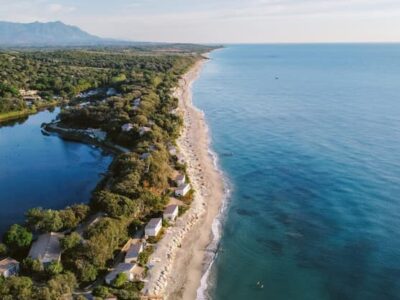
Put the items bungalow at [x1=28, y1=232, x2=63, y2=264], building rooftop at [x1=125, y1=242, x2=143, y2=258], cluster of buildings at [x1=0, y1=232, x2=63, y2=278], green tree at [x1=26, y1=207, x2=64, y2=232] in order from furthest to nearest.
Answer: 1. green tree at [x1=26, y1=207, x2=64, y2=232]
2. building rooftop at [x1=125, y1=242, x2=143, y2=258]
3. bungalow at [x1=28, y1=232, x2=63, y2=264]
4. cluster of buildings at [x1=0, y1=232, x2=63, y2=278]

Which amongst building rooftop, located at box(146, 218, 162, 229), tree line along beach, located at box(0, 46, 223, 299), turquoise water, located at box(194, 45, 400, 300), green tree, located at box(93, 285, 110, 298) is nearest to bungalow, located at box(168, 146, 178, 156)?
tree line along beach, located at box(0, 46, 223, 299)

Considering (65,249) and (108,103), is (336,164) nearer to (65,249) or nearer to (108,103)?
(65,249)

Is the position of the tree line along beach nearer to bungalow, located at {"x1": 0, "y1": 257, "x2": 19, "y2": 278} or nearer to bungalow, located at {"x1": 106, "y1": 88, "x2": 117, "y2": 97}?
bungalow, located at {"x1": 0, "y1": 257, "x2": 19, "y2": 278}

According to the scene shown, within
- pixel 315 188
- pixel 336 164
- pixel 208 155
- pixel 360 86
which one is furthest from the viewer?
pixel 360 86

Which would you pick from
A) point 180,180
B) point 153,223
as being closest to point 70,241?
point 153,223

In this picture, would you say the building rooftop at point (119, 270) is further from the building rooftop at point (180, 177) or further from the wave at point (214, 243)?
the building rooftop at point (180, 177)

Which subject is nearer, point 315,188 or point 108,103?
point 315,188

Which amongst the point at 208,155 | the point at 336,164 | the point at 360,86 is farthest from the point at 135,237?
the point at 360,86
